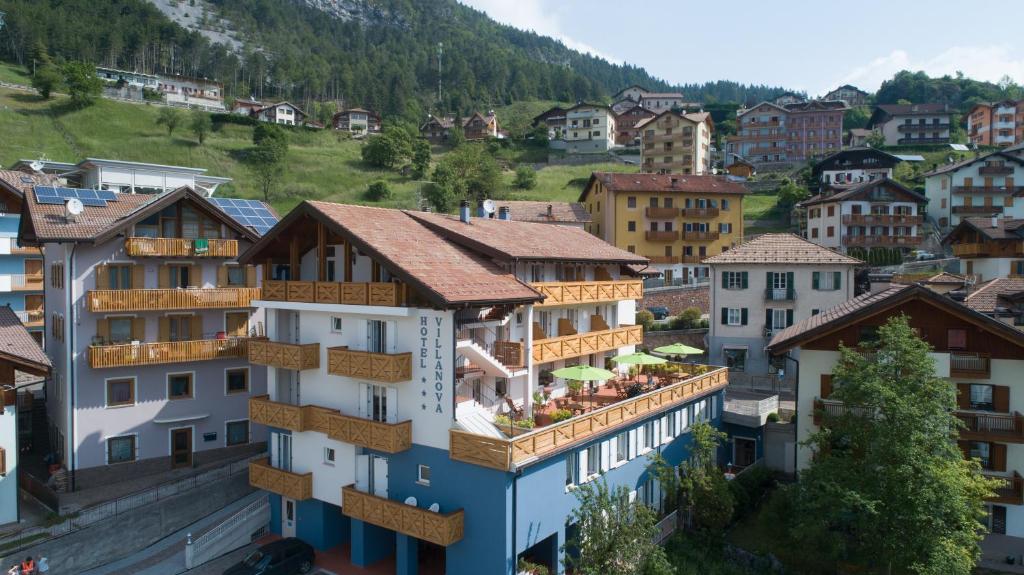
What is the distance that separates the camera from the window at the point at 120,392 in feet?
101

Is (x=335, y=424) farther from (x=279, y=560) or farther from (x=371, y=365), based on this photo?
(x=279, y=560)

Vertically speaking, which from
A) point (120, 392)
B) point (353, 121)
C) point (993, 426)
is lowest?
point (993, 426)

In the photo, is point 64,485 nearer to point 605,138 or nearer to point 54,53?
point 605,138

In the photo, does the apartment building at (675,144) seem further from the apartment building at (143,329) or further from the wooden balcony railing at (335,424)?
the wooden balcony railing at (335,424)

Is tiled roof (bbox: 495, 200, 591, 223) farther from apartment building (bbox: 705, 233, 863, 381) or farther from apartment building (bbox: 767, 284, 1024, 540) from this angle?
apartment building (bbox: 767, 284, 1024, 540)

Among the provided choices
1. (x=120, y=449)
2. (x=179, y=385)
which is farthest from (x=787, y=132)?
(x=120, y=449)

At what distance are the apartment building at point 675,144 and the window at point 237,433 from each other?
266ft

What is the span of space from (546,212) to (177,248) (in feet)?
135

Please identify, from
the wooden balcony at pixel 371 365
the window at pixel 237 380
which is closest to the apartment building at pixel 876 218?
the window at pixel 237 380

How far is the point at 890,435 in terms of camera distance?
72.8 ft

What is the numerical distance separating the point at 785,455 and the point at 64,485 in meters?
32.9

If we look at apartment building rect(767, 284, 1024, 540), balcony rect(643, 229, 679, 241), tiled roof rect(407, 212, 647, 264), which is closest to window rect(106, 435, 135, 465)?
tiled roof rect(407, 212, 647, 264)

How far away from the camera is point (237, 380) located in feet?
112

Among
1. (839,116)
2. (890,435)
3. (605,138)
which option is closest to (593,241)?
(890,435)
